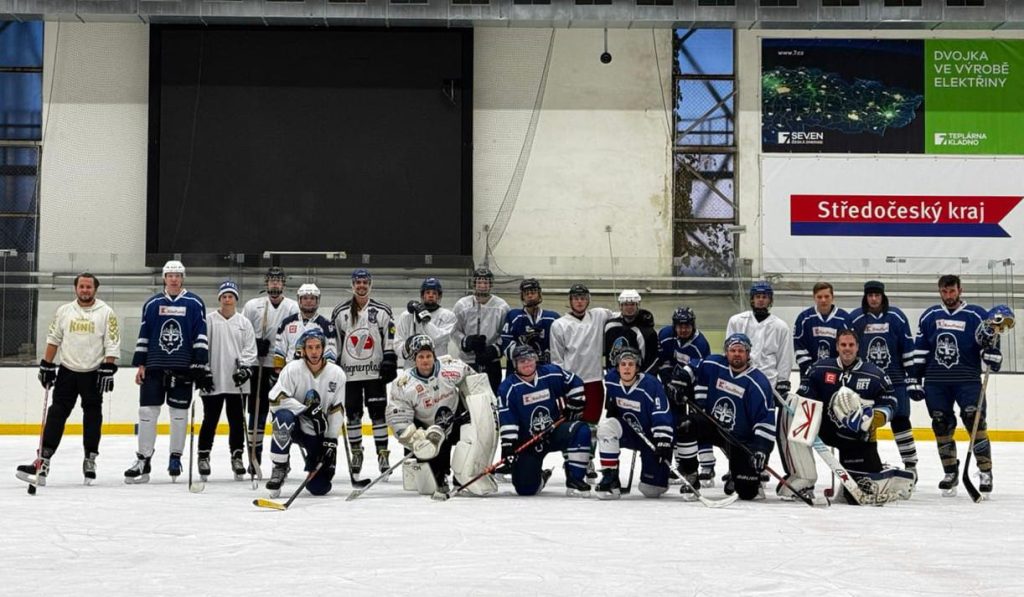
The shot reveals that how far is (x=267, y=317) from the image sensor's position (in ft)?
26.5

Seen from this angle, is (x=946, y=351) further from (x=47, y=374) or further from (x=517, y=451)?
(x=47, y=374)

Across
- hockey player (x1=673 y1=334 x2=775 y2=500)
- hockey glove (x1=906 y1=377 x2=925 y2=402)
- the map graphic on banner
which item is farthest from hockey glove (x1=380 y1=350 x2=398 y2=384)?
the map graphic on banner

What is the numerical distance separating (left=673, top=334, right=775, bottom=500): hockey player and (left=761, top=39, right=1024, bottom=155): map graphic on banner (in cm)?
968

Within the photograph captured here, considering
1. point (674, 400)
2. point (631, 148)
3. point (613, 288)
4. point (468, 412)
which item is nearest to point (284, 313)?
point (468, 412)

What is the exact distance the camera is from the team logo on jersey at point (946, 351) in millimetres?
7215

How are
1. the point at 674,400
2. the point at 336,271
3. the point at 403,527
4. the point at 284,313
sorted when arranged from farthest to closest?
the point at 336,271 < the point at 284,313 < the point at 674,400 < the point at 403,527

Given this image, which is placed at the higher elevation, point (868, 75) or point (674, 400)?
point (868, 75)

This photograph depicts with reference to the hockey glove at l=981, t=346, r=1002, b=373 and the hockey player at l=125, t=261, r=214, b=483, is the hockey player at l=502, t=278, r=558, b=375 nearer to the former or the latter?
the hockey player at l=125, t=261, r=214, b=483

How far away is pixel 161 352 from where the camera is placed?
7496 millimetres

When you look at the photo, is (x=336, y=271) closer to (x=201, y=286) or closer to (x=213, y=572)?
(x=201, y=286)

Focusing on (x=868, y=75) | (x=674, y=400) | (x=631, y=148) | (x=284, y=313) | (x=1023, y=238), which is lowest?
(x=674, y=400)

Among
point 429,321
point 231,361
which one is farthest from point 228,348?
point 429,321

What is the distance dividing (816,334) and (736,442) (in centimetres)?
153

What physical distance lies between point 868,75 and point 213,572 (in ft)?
45.0
